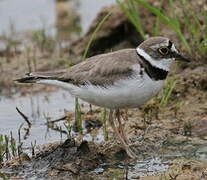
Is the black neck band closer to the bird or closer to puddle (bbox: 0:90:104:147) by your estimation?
the bird

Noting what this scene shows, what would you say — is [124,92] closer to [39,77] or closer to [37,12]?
[39,77]

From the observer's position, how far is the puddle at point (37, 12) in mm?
12836

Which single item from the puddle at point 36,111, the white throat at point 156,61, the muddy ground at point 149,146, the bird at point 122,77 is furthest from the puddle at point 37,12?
the white throat at point 156,61

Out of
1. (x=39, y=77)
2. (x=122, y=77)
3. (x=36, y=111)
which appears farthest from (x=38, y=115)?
(x=122, y=77)

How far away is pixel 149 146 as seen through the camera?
6988 millimetres

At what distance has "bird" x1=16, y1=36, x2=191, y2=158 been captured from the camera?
252 inches

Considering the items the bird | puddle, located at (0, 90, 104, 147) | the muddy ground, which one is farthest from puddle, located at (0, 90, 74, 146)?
the bird

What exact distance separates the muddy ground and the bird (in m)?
0.33

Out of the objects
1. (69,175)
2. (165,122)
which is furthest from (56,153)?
(165,122)

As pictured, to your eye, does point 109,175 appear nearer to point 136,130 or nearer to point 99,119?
point 136,130

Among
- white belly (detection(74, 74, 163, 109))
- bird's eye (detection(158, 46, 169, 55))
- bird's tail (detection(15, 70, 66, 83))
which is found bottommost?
white belly (detection(74, 74, 163, 109))

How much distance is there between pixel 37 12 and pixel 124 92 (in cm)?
767

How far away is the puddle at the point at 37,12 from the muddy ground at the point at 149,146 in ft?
9.55

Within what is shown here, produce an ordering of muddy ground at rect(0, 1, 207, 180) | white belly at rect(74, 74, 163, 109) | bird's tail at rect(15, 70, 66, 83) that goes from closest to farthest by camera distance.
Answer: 1. muddy ground at rect(0, 1, 207, 180)
2. white belly at rect(74, 74, 163, 109)
3. bird's tail at rect(15, 70, 66, 83)
